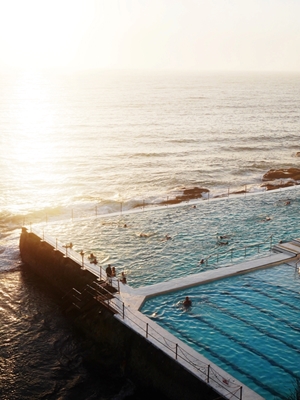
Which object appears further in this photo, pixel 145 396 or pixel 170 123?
pixel 170 123

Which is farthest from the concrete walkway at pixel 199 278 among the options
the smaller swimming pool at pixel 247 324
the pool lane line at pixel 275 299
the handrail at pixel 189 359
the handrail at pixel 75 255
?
the pool lane line at pixel 275 299

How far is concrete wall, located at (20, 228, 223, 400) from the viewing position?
19.4m

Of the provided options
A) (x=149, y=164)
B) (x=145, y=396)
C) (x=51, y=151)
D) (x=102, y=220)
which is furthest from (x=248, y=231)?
(x=51, y=151)

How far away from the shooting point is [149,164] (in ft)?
244

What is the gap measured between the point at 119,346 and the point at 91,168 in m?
52.3

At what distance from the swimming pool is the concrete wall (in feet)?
7.36

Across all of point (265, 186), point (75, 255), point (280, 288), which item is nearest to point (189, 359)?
point (280, 288)

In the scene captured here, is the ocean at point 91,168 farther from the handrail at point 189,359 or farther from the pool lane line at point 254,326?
the pool lane line at point 254,326

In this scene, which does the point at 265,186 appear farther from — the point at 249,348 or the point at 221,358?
the point at 221,358

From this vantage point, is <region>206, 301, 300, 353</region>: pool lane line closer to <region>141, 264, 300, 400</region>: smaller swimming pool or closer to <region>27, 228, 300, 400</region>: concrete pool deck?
<region>141, 264, 300, 400</region>: smaller swimming pool

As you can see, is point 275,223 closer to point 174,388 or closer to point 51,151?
point 174,388

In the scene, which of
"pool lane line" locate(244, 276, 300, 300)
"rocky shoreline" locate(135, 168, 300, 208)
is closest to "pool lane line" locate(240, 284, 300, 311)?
"pool lane line" locate(244, 276, 300, 300)

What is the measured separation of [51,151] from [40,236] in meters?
53.7

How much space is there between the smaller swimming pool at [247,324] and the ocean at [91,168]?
3590 mm
